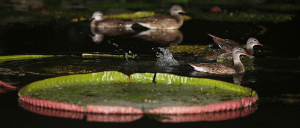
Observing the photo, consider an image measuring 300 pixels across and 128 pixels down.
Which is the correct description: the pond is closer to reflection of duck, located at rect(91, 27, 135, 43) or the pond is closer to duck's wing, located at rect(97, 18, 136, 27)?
reflection of duck, located at rect(91, 27, 135, 43)

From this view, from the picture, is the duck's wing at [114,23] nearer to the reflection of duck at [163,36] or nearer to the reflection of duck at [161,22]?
the reflection of duck at [161,22]

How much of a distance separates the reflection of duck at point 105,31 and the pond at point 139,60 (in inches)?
1.5

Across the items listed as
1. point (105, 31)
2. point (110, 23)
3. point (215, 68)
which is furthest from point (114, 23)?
point (215, 68)

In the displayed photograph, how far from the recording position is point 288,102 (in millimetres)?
7965

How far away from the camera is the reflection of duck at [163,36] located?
1623 cm

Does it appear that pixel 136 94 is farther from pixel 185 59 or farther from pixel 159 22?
pixel 159 22

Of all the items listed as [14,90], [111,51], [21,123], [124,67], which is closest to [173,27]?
[111,51]

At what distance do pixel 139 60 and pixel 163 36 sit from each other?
615 cm

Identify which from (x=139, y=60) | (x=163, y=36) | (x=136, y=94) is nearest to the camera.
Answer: (x=136, y=94)

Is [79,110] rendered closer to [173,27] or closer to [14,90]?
[14,90]

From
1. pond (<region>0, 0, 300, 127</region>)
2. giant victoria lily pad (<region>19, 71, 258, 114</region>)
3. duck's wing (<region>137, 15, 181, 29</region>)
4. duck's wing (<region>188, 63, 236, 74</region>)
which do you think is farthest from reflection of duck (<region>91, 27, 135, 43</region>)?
giant victoria lily pad (<region>19, 71, 258, 114</region>)

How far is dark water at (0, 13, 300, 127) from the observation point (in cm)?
700

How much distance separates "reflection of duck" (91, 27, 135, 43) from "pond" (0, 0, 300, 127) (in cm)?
4

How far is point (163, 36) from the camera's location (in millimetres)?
17812
